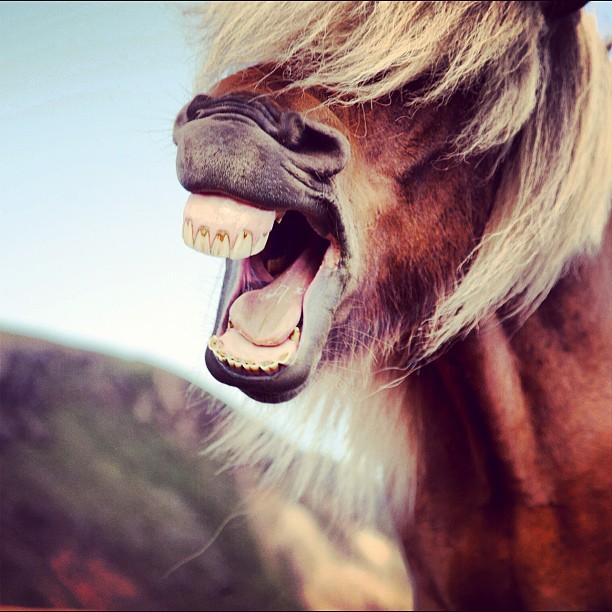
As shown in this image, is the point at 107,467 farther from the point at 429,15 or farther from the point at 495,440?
the point at 429,15

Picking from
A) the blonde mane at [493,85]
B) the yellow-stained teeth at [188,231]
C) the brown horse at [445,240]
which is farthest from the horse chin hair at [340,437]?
the yellow-stained teeth at [188,231]

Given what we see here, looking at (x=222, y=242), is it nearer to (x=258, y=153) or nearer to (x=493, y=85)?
(x=258, y=153)

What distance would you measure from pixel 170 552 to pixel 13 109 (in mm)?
807

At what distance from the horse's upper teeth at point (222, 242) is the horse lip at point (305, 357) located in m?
0.08

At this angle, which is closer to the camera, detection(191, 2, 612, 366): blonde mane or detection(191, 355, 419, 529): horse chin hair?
detection(191, 2, 612, 366): blonde mane

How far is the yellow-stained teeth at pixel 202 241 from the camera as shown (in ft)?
2.03

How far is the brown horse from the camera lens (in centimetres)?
62

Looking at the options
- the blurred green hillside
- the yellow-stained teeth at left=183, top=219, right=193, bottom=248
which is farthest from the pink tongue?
the blurred green hillside

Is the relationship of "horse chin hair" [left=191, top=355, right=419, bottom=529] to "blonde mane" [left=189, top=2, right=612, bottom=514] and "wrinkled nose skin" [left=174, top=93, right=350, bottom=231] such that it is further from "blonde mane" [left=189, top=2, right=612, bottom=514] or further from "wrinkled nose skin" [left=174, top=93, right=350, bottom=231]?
"wrinkled nose skin" [left=174, top=93, right=350, bottom=231]

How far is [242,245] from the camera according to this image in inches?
24.6

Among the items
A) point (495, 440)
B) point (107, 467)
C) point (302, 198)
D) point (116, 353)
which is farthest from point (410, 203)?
point (107, 467)

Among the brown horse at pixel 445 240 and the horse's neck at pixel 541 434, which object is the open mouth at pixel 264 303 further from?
the horse's neck at pixel 541 434

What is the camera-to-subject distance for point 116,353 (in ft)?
3.50

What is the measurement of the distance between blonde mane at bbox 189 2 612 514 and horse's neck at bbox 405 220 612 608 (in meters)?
0.04
